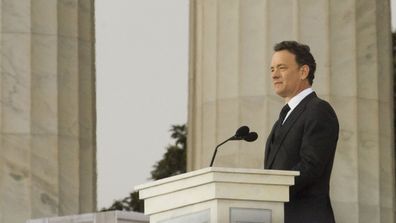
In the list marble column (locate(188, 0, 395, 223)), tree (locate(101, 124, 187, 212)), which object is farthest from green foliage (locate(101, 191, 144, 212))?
marble column (locate(188, 0, 395, 223))

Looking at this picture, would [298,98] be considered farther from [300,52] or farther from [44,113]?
[44,113]

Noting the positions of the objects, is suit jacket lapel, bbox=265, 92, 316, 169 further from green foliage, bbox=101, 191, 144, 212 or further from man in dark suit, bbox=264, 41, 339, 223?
green foliage, bbox=101, 191, 144, 212

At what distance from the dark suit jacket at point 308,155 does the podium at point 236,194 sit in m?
0.49

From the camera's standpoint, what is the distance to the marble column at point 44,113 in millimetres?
53531

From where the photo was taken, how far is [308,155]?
30.4 m

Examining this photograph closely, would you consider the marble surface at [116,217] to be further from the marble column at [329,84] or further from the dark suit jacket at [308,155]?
the dark suit jacket at [308,155]

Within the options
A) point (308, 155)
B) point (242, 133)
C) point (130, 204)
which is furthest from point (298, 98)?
point (130, 204)

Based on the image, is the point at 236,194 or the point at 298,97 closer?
the point at 236,194

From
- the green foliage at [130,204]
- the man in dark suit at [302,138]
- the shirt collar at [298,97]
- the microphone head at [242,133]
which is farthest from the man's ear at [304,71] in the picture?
the green foliage at [130,204]

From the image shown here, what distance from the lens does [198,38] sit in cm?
5331

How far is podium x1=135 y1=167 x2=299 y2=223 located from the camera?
96.2 ft

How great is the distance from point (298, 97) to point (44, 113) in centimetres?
2375

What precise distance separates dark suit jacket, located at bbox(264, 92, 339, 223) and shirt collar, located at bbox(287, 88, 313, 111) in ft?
0.20

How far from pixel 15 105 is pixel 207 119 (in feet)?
17.7
